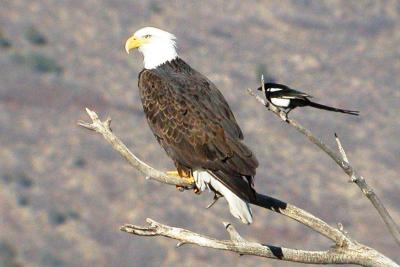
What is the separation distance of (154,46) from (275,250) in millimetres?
3309

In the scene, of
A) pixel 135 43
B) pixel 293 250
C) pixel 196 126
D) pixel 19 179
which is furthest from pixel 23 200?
pixel 293 250

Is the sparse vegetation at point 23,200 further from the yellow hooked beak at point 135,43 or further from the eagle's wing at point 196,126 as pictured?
the eagle's wing at point 196,126

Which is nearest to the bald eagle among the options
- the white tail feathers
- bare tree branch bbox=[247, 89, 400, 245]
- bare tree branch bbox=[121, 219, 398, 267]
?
the white tail feathers

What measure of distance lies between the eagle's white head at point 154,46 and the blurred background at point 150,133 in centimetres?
2829

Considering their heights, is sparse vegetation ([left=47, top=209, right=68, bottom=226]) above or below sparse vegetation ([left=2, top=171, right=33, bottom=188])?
below

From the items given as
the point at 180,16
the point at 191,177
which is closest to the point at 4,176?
the point at 180,16

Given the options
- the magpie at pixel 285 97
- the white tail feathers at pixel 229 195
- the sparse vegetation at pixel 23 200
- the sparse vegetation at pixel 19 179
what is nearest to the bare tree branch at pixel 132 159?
the white tail feathers at pixel 229 195

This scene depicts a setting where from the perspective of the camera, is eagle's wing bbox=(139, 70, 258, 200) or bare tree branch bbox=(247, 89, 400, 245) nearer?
bare tree branch bbox=(247, 89, 400, 245)

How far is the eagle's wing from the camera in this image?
346 inches

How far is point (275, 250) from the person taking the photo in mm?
7680

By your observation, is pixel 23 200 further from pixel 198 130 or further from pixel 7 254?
pixel 198 130

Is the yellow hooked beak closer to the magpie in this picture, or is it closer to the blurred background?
the magpie

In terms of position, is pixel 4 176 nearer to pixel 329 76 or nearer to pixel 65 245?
pixel 65 245

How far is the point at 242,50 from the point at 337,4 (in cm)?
1085
